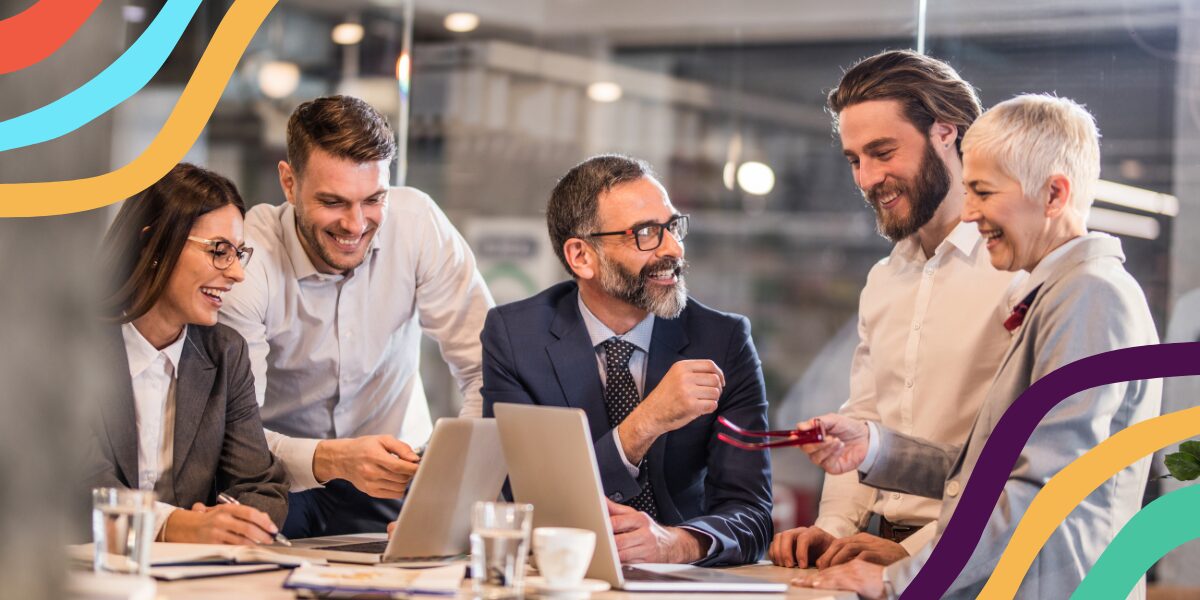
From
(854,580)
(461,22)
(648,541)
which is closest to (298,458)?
(648,541)

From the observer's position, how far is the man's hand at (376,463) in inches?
90.2

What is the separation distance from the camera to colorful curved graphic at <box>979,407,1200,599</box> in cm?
201

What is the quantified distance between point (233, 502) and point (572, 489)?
80 cm

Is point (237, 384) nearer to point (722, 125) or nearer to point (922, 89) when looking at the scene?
point (922, 89)

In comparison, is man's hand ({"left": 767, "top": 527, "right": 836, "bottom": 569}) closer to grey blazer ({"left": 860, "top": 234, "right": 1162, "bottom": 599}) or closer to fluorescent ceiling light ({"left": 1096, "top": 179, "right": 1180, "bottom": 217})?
grey blazer ({"left": 860, "top": 234, "right": 1162, "bottom": 599})

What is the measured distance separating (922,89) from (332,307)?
1.57m

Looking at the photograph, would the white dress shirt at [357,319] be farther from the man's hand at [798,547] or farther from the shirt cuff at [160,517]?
the man's hand at [798,547]

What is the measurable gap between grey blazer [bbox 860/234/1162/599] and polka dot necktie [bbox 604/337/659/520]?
660 millimetres

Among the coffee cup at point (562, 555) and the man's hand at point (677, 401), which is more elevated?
the man's hand at point (677, 401)

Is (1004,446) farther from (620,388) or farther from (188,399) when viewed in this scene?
(188,399)

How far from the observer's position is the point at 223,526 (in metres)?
2.19

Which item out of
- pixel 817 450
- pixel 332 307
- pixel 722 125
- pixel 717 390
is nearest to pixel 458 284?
pixel 332 307

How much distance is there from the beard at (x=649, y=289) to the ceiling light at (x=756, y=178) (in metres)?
2.70

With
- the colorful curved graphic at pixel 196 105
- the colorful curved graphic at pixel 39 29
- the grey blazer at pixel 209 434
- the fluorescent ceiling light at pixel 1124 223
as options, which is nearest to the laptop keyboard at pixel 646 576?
the grey blazer at pixel 209 434
